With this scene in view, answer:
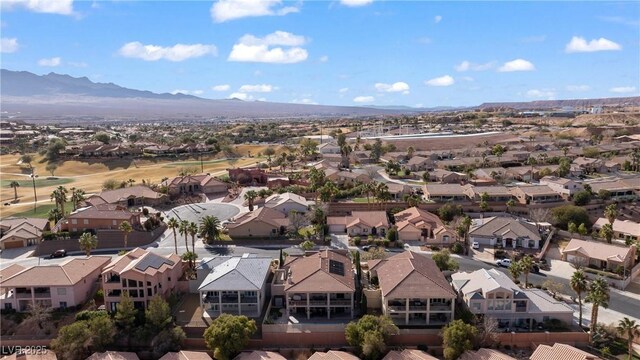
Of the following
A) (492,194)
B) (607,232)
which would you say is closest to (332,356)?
(607,232)

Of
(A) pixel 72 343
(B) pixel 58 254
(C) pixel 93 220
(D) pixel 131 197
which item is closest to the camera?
(A) pixel 72 343

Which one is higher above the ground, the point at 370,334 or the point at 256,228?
the point at 256,228

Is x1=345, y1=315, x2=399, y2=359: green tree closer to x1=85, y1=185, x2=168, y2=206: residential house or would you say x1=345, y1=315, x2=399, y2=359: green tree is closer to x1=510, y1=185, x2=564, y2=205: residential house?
x1=510, y1=185, x2=564, y2=205: residential house

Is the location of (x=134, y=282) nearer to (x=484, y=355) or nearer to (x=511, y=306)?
(x=484, y=355)

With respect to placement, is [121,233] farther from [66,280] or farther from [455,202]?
[455,202]

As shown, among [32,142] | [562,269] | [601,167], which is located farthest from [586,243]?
[32,142]


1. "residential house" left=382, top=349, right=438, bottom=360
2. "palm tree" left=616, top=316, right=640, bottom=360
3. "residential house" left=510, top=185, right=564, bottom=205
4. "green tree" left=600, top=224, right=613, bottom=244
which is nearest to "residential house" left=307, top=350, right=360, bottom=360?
"residential house" left=382, top=349, right=438, bottom=360

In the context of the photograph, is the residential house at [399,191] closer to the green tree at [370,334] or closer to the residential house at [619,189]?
the residential house at [619,189]
